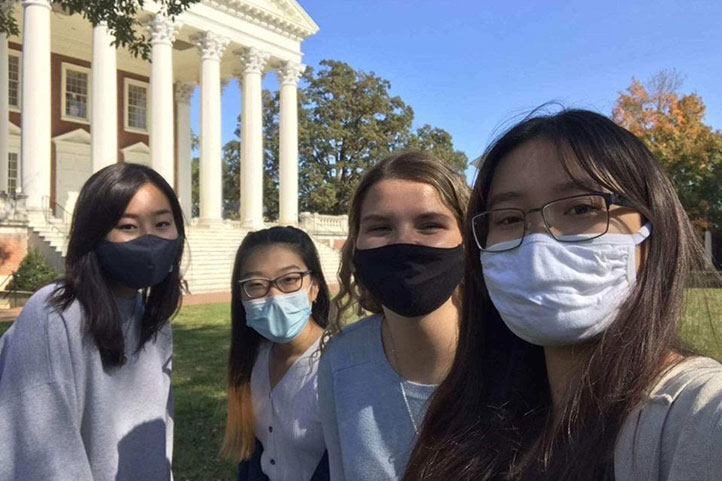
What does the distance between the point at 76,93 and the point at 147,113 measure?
4.11 metres

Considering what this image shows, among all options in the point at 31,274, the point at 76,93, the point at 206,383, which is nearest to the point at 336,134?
the point at 76,93

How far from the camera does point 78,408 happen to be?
2428 millimetres

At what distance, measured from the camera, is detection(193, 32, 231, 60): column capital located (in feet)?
102

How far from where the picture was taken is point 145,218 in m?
2.93

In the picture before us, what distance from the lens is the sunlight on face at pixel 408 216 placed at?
93.0 inches

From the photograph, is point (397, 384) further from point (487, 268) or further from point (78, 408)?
point (78, 408)

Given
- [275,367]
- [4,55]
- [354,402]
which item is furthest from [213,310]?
[4,55]

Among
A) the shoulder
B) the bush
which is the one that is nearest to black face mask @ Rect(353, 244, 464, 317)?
the shoulder

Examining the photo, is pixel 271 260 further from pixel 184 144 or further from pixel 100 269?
pixel 184 144

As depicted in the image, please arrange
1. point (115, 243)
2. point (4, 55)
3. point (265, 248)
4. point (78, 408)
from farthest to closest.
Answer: point (4, 55) → point (265, 248) → point (115, 243) → point (78, 408)

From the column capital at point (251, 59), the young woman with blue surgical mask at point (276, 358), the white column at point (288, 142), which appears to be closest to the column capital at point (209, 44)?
the column capital at point (251, 59)

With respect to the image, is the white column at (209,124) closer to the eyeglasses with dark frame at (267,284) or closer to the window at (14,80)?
the window at (14,80)

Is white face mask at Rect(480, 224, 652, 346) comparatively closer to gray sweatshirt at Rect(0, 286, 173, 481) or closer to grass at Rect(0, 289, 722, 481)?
grass at Rect(0, 289, 722, 481)

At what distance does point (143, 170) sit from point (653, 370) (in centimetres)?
251
